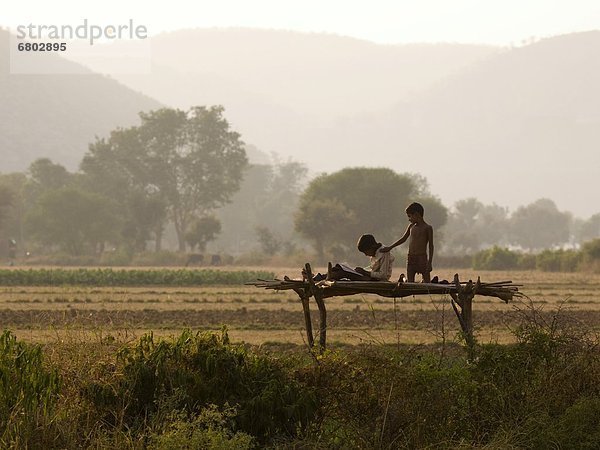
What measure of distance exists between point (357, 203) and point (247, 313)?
230 ft

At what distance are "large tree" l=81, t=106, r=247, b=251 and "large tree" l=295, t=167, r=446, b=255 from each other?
3239 centimetres

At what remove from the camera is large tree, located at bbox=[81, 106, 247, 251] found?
5399 inches

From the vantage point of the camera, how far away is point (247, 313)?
3794 cm

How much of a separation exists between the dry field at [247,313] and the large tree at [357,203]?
46.3 metres

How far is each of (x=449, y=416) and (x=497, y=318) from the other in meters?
23.0

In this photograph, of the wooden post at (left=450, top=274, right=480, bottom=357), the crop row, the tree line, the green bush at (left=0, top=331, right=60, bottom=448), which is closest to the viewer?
the green bush at (left=0, top=331, right=60, bottom=448)

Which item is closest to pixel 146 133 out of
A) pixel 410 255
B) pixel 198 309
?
pixel 198 309

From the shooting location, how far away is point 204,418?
11461 millimetres

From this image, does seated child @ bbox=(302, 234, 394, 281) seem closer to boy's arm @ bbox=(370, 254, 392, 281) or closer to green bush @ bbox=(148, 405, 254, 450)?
boy's arm @ bbox=(370, 254, 392, 281)

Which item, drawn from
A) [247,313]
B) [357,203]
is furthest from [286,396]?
[357,203]

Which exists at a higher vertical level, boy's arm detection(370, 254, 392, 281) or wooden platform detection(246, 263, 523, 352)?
boy's arm detection(370, 254, 392, 281)

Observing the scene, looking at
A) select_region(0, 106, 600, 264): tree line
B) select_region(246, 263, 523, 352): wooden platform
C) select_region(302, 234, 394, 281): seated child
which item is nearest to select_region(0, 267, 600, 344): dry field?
select_region(246, 263, 523, 352): wooden platform

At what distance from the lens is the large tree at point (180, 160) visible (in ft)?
450

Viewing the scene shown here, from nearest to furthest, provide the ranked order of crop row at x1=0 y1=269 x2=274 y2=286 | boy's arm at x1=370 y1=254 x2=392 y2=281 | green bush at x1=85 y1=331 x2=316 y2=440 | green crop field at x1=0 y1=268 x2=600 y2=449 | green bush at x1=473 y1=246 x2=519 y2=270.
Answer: green crop field at x1=0 y1=268 x2=600 y2=449
green bush at x1=85 y1=331 x2=316 y2=440
boy's arm at x1=370 y1=254 x2=392 y2=281
crop row at x1=0 y1=269 x2=274 y2=286
green bush at x1=473 y1=246 x2=519 y2=270
